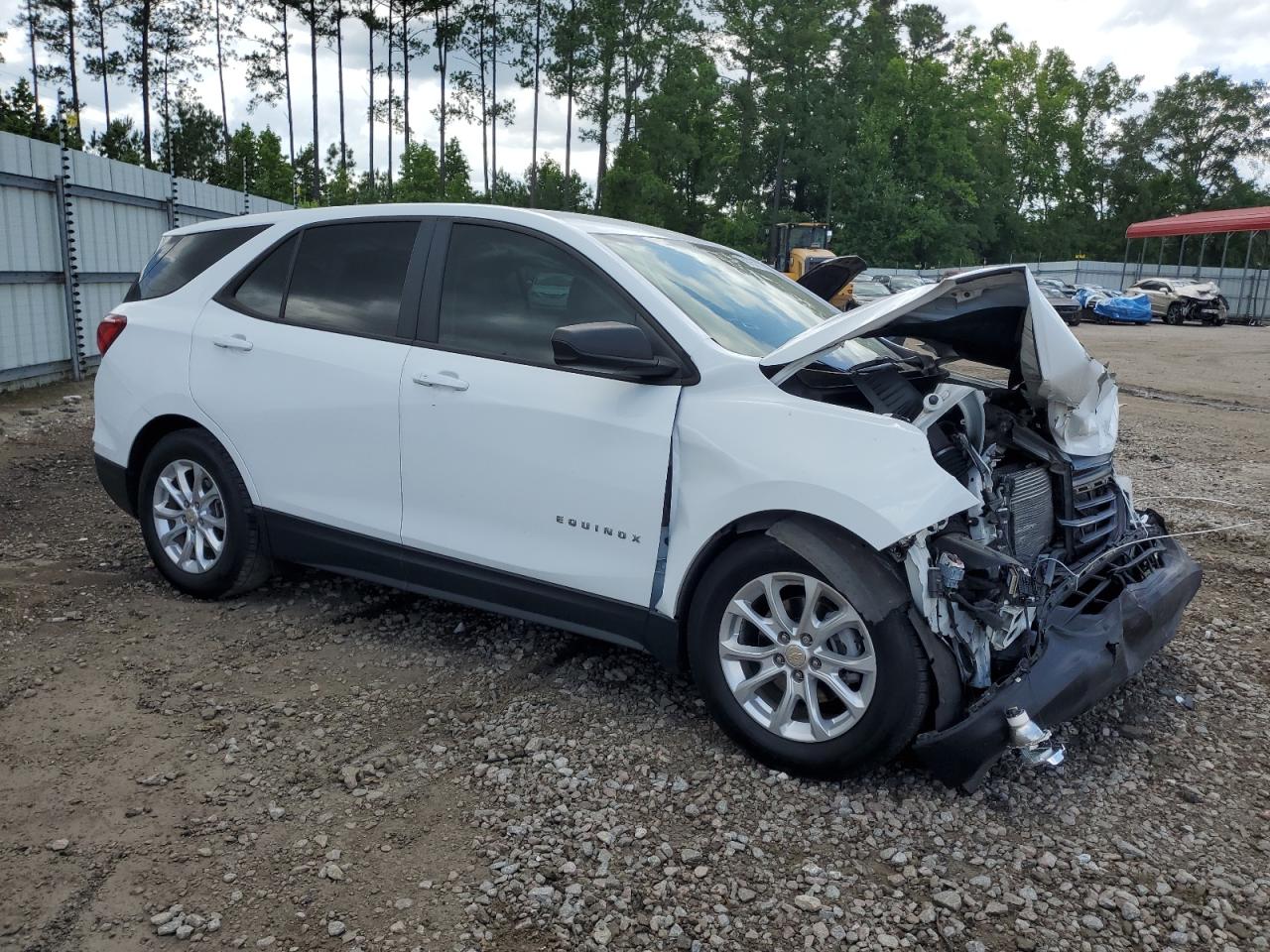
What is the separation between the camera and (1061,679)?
308 cm

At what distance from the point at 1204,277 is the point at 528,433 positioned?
49.8m

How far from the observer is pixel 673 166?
5775 cm

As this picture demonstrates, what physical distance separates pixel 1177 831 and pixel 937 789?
697 millimetres

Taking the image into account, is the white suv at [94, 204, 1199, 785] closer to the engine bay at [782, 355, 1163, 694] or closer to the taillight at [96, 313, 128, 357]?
the engine bay at [782, 355, 1163, 694]

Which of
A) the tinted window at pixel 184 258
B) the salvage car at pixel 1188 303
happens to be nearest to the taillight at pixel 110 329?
the tinted window at pixel 184 258

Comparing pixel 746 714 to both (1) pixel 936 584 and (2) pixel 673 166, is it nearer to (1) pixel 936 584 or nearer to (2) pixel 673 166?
(1) pixel 936 584

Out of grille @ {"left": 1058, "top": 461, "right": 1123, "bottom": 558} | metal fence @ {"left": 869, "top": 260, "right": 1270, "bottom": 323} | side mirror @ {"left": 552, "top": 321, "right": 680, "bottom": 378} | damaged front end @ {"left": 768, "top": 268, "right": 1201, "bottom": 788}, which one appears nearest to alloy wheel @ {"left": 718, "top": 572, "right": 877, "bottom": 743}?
damaged front end @ {"left": 768, "top": 268, "right": 1201, "bottom": 788}

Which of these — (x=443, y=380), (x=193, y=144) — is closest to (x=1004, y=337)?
(x=443, y=380)

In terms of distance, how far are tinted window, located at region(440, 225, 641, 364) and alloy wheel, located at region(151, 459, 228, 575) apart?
150cm

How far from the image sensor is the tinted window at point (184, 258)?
482 cm

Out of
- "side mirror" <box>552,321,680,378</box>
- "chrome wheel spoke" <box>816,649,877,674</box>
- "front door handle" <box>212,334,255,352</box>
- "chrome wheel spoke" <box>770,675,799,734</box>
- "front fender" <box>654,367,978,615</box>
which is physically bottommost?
"chrome wheel spoke" <box>770,675,799,734</box>

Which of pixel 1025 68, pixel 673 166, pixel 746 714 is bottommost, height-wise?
pixel 746 714

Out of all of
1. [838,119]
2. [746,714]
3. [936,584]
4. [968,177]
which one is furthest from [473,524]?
[968,177]

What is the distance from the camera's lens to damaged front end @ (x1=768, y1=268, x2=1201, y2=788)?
309cm
